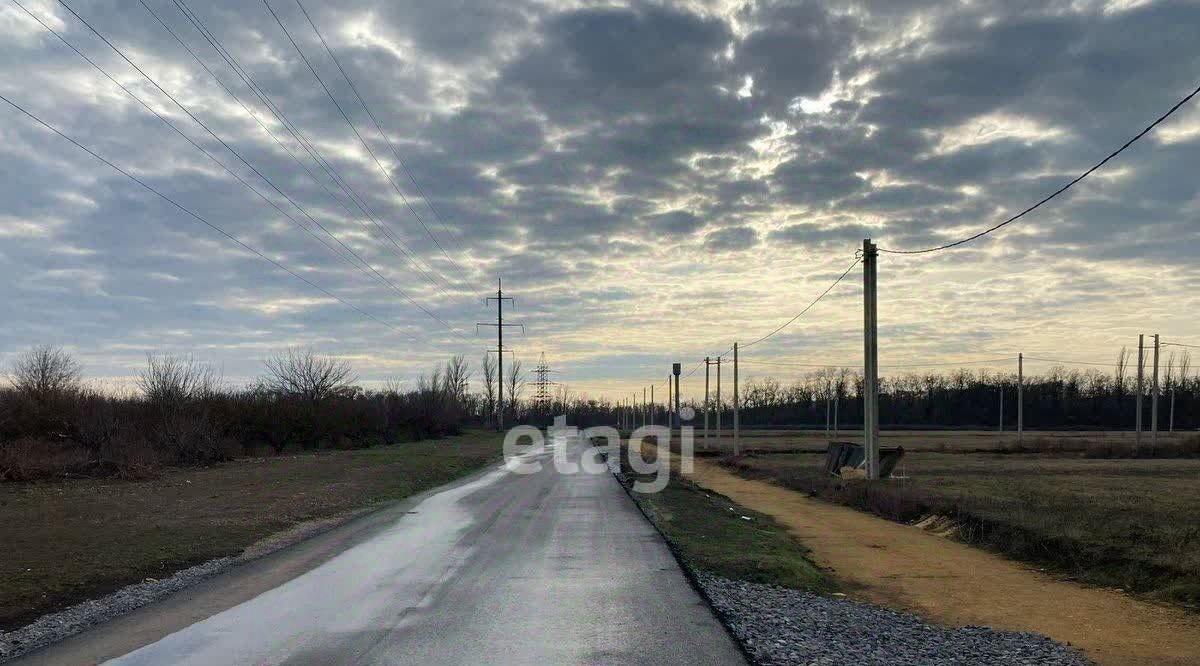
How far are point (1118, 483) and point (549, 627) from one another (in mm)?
29370

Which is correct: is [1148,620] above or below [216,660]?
below

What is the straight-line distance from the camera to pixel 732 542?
52.0ft

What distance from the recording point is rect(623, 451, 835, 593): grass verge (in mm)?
12711

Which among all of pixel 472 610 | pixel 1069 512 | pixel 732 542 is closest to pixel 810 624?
pixel 472 610

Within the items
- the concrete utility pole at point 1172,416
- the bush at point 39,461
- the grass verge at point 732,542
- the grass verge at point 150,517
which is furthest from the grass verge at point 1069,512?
the concrete utility pole at point 1172,416

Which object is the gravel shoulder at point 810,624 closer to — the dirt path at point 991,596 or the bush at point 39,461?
the dirt path at point 991,596

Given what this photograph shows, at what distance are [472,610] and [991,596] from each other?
26.0 feet

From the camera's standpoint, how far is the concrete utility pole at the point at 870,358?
88.5 ft

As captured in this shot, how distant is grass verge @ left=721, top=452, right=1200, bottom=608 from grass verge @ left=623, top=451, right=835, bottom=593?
4169 mm

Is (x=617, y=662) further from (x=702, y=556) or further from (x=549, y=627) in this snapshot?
(x=702, y=556)

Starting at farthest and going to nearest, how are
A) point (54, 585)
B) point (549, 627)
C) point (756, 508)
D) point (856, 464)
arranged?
point (856, 464) → point (756, 508) → point (54, 585) → point (549, 627)

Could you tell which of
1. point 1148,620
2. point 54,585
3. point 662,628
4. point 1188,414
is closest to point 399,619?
point 662,628

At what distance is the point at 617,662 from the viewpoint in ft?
23.1

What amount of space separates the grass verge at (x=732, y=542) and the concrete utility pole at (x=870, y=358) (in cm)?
497
